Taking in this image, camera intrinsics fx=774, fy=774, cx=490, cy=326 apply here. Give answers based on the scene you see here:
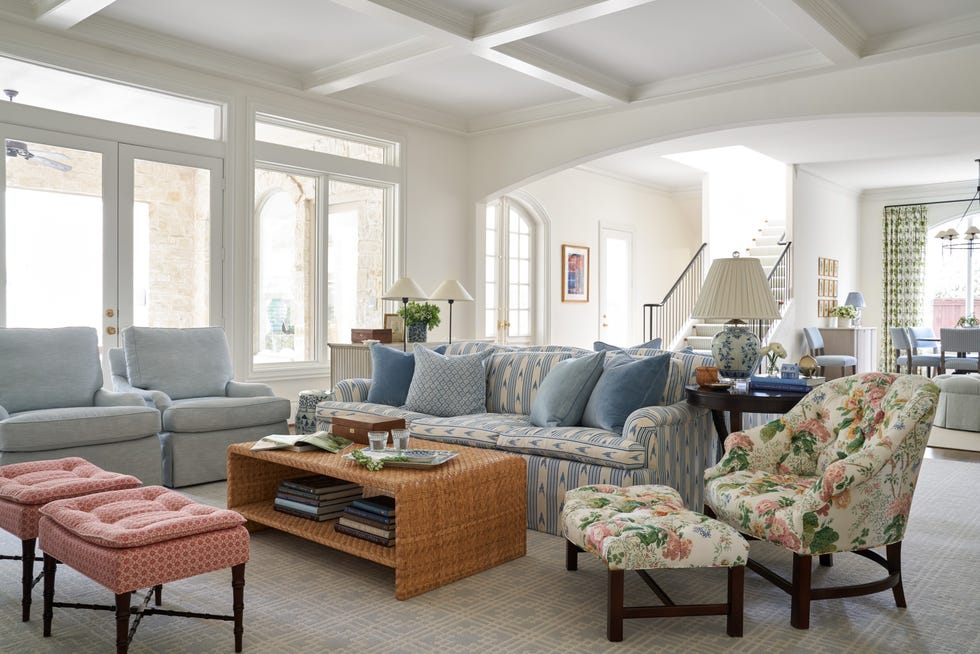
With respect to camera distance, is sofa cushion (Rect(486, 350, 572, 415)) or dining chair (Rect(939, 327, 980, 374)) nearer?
sofa cushion (Rect(486, 350, 572, 415))

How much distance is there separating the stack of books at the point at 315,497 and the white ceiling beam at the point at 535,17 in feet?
10.3

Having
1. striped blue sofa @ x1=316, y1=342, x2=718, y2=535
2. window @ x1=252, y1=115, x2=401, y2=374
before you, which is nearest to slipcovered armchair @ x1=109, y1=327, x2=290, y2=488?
striped blue sofa @ x1=316, y1=342, x2=718, y2=535

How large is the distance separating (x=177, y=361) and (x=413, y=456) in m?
2.73

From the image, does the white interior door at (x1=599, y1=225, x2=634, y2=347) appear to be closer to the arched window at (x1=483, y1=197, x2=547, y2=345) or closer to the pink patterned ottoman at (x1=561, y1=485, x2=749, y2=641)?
the arched window at (x1=483, y1=197, x2=547, y2=345)

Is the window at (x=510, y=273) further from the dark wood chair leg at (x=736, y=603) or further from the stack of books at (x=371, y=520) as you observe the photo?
the dark wood chair leg at (x=736, y=603)

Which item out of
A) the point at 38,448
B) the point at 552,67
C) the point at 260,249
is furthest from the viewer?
the point at 260,249

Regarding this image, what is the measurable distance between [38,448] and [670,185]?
9.58 metres

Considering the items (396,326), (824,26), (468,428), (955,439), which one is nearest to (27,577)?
(468,428)

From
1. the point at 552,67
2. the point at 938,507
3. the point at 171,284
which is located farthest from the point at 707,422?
the point at 171,284

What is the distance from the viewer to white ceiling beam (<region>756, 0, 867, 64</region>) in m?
4.64

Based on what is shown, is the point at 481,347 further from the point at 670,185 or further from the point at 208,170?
the point at 670,185

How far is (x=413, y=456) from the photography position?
10.5 feet

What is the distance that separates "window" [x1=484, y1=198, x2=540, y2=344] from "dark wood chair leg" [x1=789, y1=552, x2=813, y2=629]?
636 centimetres

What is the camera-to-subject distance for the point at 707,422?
4.11 metres
